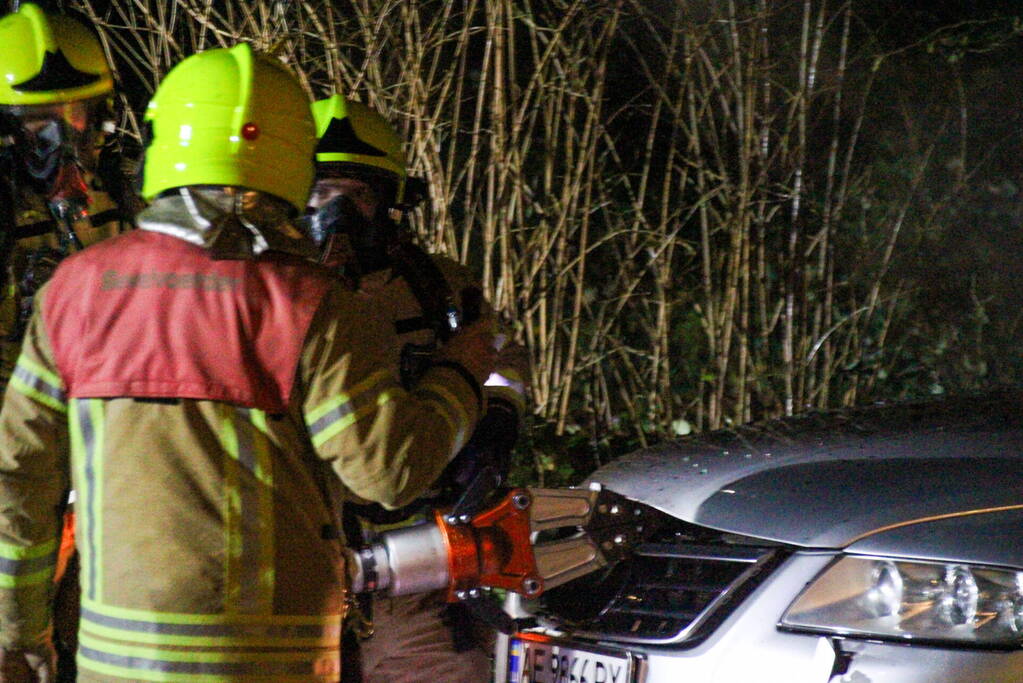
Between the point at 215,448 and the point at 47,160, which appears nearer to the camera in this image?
the point at 215,448

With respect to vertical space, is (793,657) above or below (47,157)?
below

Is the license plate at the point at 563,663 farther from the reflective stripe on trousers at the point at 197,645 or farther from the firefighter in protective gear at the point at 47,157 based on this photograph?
the firefighter in protective gear at the point at 47,157

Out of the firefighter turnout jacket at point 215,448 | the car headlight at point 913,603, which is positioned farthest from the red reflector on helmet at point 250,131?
the car headlight at point 913,603

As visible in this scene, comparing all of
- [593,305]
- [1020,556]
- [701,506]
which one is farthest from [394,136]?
[593,305]

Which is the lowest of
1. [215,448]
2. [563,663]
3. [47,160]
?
[563,663]

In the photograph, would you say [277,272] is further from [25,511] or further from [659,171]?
[659,171]

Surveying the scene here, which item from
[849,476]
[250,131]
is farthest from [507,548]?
[250,131]

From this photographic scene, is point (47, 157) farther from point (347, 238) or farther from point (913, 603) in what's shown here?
point (913, 603)

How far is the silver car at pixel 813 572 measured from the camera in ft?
7.52

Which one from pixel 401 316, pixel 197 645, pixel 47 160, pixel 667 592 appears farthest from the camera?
pixel 47 160

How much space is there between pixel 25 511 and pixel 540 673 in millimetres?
1147

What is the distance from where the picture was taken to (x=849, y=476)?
8.52ft

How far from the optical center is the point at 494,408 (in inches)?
112

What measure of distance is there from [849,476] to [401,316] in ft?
3.55
